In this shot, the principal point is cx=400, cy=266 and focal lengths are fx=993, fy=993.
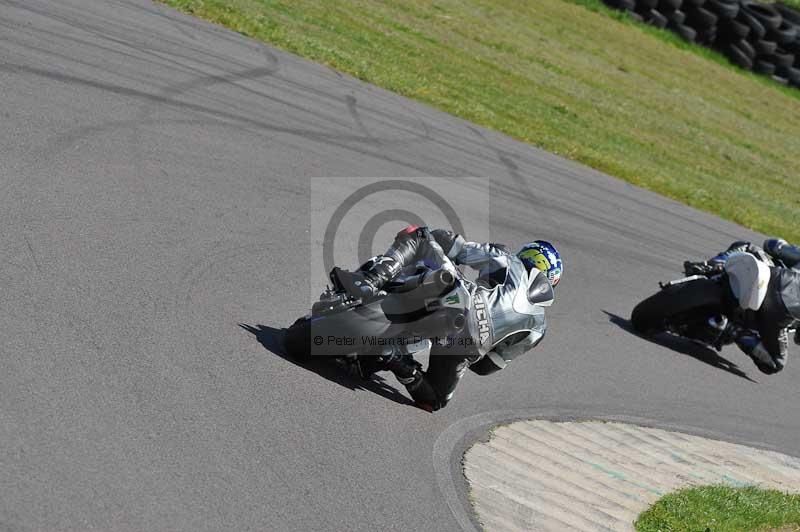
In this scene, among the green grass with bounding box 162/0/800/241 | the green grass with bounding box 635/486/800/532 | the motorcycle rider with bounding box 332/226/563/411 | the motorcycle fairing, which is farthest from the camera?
the green grass with bounding box 162/0/800/241

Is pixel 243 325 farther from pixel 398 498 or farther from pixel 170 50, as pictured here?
pixel 170 50

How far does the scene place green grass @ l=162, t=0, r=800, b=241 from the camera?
16953 mm

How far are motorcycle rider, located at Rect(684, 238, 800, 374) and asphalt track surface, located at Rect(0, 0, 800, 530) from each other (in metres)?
0.37

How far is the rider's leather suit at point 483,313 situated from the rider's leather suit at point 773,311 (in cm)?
395

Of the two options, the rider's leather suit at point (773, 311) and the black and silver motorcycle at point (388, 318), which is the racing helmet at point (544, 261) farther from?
the rider's leather suit at point (773, 311)

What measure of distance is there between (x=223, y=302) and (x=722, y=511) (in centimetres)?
377

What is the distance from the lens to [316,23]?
733 inches

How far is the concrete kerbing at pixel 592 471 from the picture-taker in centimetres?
605

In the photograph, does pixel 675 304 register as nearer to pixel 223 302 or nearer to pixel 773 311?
pixel 773 311

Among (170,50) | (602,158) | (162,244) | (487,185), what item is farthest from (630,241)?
(162,244)

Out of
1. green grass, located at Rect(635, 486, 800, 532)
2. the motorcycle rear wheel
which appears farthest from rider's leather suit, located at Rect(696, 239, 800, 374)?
green grass, located at Rect(635, 486, 800, 532)

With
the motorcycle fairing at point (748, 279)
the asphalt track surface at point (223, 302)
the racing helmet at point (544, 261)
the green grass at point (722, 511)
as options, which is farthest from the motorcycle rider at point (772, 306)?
the racing helmet at point (544, 261)

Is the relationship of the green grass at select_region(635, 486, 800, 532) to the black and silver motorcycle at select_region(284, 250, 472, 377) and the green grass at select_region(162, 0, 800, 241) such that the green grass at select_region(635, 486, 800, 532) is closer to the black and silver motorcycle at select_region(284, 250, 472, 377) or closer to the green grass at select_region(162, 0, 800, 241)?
the black and silver motorcycle at select_region(284, 250, 472, 377)

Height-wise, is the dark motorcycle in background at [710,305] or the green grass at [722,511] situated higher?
the dark motorcycle in background at [710,305]
